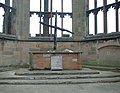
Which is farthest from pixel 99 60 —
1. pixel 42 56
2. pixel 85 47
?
pixel 42 56

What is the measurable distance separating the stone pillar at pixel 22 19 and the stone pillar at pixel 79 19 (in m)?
Answer: 2.95

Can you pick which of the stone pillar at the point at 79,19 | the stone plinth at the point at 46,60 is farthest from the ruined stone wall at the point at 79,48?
the stone plinth at the point at 46,60

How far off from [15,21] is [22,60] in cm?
251

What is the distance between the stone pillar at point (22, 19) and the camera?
16438 mm

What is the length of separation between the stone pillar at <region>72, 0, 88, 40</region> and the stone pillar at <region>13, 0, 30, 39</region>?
2.95 metres

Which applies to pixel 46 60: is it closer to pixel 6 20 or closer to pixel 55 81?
pixel 55 81

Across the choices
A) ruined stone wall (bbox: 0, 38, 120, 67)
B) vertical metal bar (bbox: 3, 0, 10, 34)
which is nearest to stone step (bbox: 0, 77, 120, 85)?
ruined stone wall (bbox: 0, 38, 120, 67)

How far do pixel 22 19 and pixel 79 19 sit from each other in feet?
11.8

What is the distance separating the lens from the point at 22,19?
16.6m

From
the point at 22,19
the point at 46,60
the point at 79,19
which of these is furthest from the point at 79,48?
the point at 46,60

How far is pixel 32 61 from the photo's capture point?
12.6m

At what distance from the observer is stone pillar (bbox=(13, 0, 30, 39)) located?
1644 centimetres

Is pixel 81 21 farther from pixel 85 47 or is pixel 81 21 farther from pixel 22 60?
pixel 22 60

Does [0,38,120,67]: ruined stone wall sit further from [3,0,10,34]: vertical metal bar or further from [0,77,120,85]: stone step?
[0,77,120,85]: stone step
